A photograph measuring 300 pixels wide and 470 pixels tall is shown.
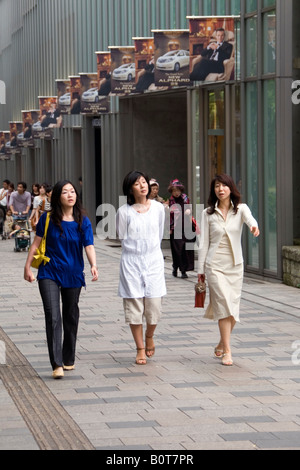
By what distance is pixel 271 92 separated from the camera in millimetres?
18719

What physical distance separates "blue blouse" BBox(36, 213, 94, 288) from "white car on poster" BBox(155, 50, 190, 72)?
37.8 ft

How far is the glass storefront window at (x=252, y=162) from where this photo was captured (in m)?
19.6

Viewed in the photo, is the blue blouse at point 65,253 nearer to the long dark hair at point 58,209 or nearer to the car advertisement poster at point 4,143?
the long dark hair at point 58,209

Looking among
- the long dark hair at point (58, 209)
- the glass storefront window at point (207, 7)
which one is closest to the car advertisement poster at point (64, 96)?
the glass storefront window at point (207, 7)

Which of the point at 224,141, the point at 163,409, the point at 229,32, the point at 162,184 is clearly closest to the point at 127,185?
the point at 163,409

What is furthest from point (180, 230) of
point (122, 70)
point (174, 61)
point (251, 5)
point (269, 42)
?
point (122, 70)

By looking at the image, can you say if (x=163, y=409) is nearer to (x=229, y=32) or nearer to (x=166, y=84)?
(x=229, y=32)

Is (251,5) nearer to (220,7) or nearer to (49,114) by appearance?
(220,7)

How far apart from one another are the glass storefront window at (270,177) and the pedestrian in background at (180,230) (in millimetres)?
1365

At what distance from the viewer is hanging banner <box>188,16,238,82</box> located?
19922mm

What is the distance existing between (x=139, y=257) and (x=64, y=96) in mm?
24228

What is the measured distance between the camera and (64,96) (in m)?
34.6

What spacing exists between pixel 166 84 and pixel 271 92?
11.5 feet

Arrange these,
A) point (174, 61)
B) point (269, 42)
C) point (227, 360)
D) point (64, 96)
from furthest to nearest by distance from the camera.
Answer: point (64, 96)
point (174, 61)
point (269, 42)
point (227, 360)
